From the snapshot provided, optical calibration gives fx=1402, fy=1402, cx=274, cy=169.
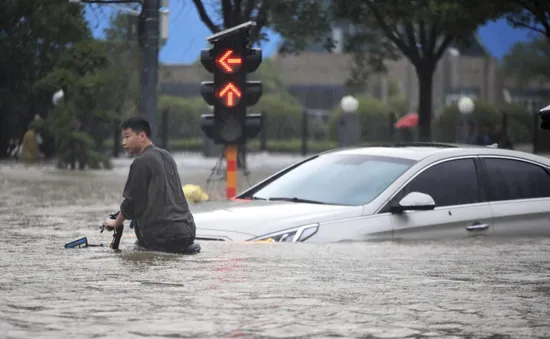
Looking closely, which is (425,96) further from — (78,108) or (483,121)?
(483,121)

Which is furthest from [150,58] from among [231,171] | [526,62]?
[526,62]

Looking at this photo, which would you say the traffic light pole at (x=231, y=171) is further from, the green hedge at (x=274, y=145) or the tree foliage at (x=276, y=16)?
the green hedge at (x=274, y=145)

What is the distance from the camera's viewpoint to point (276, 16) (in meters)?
33.0

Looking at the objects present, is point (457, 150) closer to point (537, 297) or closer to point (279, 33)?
point (537, 297)

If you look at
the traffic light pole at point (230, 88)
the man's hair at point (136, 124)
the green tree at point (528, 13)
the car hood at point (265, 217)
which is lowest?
the car hood at point (265, 217)

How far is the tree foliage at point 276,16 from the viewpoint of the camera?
31.8 metres

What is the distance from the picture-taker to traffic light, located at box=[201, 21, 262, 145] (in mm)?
17859

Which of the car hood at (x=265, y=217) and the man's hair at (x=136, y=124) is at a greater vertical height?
the man's hair at (x=136, y=124)

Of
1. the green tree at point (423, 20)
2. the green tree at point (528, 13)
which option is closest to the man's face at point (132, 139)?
the green tree at point (528, 13)

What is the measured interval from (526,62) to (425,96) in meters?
40.9

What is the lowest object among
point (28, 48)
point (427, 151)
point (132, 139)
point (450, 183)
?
point (450, 183)

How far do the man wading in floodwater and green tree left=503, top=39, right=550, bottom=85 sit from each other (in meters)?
58.5

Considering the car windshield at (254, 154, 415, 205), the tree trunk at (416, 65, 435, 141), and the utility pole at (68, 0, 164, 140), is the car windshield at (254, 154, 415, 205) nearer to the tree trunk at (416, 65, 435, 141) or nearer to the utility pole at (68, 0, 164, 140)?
the utility pole at (68, 0, 164, 140)

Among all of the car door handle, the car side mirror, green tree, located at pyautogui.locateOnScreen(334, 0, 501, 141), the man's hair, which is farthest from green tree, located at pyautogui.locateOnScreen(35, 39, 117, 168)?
the man's hair
